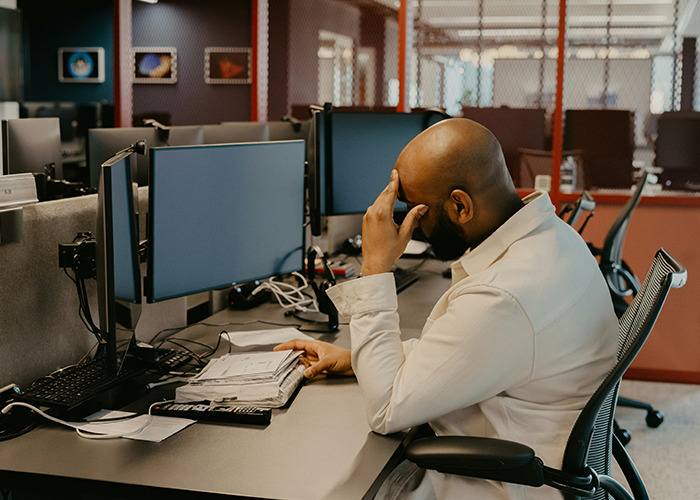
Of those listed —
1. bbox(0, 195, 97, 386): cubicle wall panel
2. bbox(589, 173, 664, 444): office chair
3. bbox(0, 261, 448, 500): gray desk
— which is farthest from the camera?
bbox(589, 173, 664, 444): office chair

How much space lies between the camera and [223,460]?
1.26 m

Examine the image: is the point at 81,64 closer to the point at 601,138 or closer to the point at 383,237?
the point at 601,138

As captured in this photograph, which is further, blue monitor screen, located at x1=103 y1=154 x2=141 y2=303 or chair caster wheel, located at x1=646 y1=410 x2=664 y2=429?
chair caster wheel, located at x1=646 y1=410 x2=664 y2=429

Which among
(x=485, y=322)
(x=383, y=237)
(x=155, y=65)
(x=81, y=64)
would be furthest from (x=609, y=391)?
(x=81, y=64)

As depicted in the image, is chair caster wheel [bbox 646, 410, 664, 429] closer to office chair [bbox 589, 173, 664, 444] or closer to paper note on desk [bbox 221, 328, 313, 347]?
office chair [bbox 589, 173, 664, 444]

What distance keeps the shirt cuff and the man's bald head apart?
155 mm

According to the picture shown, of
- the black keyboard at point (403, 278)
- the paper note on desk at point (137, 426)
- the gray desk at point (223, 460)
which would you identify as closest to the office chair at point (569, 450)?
the gray desk at point (223, 460)

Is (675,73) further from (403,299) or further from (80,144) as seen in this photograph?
(80,144)

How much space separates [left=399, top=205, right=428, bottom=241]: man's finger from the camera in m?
1.38

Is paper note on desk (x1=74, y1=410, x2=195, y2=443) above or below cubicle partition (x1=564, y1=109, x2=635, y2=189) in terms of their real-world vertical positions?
below

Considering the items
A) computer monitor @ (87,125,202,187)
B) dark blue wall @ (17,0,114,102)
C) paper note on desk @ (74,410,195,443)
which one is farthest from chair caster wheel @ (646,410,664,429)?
dark blue wall @ (17,0,114,102)

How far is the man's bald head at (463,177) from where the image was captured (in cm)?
132

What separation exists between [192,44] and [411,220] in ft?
14.8

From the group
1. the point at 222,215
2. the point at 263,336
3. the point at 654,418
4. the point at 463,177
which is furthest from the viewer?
the point at 654,418
